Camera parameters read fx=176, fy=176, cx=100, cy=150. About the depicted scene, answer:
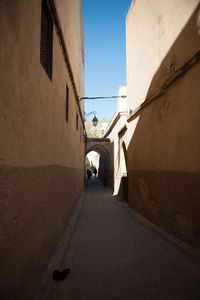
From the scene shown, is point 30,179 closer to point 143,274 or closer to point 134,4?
point 143,274

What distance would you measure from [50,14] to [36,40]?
137 cm

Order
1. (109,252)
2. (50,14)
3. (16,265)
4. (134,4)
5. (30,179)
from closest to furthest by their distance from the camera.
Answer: (16,265) → (30,179) → (50,14) → (109,252) → (134,4)

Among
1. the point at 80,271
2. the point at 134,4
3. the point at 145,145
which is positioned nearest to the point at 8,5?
the point at 80,271

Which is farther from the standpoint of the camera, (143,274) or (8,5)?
(143,274)

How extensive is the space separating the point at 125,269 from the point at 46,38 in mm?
4199

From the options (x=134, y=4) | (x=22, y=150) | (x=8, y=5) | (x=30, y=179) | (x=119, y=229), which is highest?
(x=134, y=4)

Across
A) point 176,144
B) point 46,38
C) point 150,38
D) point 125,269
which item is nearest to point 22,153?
point 46,38

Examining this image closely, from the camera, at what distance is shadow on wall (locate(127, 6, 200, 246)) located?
342 cm

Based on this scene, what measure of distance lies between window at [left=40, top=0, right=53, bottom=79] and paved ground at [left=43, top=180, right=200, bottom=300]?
332 centimetres

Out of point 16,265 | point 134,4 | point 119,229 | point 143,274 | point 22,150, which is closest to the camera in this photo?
point 16,265

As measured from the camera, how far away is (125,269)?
2.91 metres

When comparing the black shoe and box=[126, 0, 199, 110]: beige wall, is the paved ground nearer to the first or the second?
the black shoe

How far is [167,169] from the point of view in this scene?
4383mm

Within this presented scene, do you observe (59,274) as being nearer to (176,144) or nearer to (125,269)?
(125,269)
